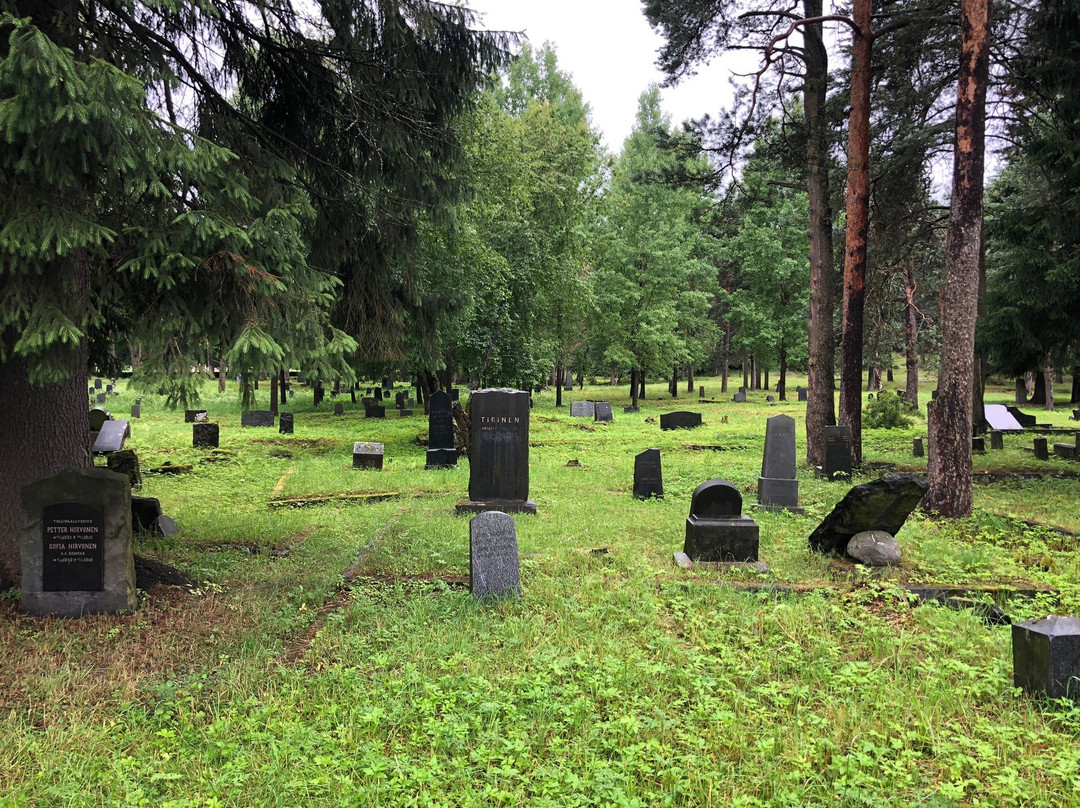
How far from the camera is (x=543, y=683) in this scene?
426 centimetres

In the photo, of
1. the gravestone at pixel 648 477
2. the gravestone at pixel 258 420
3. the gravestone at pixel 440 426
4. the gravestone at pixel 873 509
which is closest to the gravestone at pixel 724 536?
the gravestone at pixel 873 509

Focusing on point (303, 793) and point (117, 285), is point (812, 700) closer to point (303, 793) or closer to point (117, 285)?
point (303, 793)

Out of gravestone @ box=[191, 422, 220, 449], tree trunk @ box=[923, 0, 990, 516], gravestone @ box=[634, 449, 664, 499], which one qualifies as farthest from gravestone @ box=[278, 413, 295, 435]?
tree trunk @ box=[923, 0, 990, 516]

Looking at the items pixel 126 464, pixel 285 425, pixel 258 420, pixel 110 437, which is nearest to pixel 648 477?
pixel 126 464

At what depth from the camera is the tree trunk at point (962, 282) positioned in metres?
8.91

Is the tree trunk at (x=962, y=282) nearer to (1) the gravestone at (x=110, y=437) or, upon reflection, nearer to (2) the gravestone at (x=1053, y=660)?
(2) the gravestone at (x=1053, y=660)

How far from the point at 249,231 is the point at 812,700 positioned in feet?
16.8

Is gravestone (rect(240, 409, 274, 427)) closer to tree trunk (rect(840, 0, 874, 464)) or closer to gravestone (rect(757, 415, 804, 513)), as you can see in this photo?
gravestone (rect(757, 415, 804, 513))

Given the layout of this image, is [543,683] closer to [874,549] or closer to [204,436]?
[874,549]

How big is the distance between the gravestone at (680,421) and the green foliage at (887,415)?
557 cm

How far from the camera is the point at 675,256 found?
3228 cm

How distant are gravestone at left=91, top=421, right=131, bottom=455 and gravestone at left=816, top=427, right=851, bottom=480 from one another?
14.9 meters

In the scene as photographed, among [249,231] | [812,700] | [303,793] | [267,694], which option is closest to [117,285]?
[249,231]

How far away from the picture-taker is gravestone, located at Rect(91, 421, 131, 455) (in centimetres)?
1474
